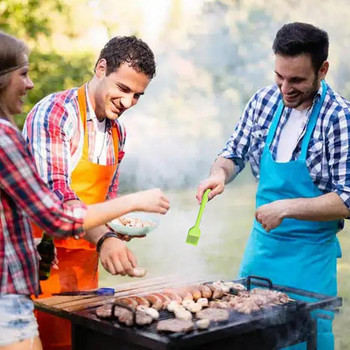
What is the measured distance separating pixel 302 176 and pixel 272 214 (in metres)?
0.28

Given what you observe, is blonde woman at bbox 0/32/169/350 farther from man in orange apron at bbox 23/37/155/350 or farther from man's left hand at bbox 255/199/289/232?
man's left hand at bbox 255/199/289/232

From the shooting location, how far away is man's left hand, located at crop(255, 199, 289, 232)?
300cm

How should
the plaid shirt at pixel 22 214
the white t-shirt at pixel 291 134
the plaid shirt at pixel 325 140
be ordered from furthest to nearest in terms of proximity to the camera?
the white t-shirt at pixel 291 134
the plaid shirt at pixel 325 140
the plaid shirt at pixel 22 214

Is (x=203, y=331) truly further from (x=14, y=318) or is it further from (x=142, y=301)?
(x=14, y=318)

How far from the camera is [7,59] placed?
223 cm

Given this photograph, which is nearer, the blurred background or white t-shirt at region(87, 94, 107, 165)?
white t-shirt at region(87, 94, 107, 165)

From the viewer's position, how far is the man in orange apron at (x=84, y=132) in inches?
115

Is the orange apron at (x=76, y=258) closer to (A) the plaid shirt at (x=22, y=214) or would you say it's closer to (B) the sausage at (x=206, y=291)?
(B) the sausage at (x=206, y=291)

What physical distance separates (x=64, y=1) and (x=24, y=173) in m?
5.78

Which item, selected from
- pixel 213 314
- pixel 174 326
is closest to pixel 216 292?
pixel 213 314

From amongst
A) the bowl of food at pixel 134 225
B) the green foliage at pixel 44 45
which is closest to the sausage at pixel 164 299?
the bowl of food at pixel 134 225

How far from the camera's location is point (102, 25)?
7008 millimetres

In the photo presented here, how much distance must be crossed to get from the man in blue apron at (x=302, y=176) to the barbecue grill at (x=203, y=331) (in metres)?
0.32

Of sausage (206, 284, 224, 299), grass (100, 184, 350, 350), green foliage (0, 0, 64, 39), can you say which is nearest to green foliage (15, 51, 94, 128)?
green foliage (0, 0, 64, 39)
